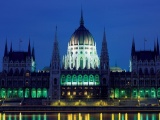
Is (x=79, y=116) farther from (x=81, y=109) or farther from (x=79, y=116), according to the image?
(x=81, y=109)

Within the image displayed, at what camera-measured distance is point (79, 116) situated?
518 feet

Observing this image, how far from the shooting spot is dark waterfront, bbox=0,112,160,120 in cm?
15800

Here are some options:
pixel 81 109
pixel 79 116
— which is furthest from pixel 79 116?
pixel 81 109

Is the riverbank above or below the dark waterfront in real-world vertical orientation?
above

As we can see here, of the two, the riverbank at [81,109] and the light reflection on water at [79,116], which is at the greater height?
the riverbank at [81,109]

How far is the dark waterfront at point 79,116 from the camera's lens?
15800 centimetres

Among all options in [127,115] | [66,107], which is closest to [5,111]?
[66,107]

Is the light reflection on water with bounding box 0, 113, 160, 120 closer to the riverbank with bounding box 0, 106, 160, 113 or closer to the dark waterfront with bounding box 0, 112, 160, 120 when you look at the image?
the dark waterfront with bounding box 0, 112, 160, 120

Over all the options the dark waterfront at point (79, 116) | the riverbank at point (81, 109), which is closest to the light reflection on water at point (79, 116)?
the dark waterfront at point (79, 116)

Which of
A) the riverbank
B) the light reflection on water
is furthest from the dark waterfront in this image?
the riverbank

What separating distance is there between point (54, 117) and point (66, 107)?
477 inches

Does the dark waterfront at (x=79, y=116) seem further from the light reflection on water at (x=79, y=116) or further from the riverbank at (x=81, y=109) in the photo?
the riverbank at (x=81, y=109)

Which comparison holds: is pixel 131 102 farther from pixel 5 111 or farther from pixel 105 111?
pixel 5 111

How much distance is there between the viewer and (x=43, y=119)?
155875 millimetres
